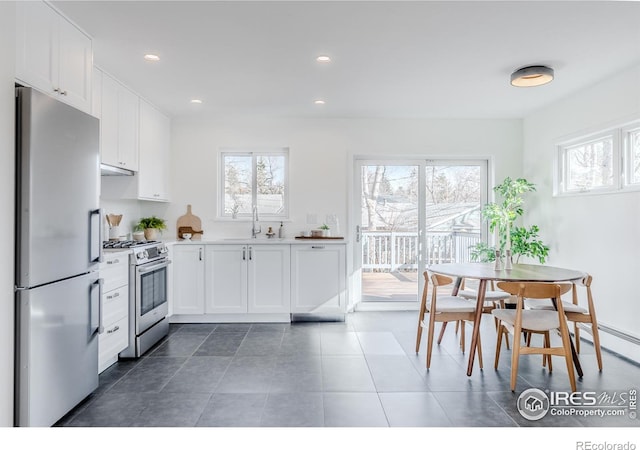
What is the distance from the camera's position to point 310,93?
→ 396 cm

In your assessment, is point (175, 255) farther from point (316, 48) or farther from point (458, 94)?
point (458, 94)

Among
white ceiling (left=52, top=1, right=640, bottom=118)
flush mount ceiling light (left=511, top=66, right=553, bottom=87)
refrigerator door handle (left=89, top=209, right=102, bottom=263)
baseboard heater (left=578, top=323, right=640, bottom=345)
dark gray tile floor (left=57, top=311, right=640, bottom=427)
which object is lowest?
dark gray tile floor (left=57, top=311, right=640, bottom=427)

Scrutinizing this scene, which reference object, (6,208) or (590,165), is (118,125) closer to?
(6,208)

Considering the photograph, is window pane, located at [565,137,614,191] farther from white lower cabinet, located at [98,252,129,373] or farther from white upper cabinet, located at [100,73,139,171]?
white upper cabinet, located at [100,73,139,171]

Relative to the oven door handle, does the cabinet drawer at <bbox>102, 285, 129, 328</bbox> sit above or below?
below

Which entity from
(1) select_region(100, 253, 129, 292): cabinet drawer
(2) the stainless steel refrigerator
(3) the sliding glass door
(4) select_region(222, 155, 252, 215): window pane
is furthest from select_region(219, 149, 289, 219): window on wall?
(2) the stainless steel refrigerator

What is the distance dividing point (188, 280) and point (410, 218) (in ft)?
9.53

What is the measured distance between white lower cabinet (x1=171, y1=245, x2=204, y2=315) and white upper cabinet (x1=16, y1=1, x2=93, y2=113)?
2.03m

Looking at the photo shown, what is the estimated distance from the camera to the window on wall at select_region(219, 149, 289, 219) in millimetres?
5031

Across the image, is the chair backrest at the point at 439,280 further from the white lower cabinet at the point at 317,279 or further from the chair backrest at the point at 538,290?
the white lower cabinet at the point at 317,279

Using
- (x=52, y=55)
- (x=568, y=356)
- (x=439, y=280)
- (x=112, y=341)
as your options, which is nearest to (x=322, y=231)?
(x=439, y=280)

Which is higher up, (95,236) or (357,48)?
(357,48)

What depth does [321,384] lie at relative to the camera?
108 inches

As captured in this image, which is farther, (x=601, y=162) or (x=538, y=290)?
(x=601, y=162)
